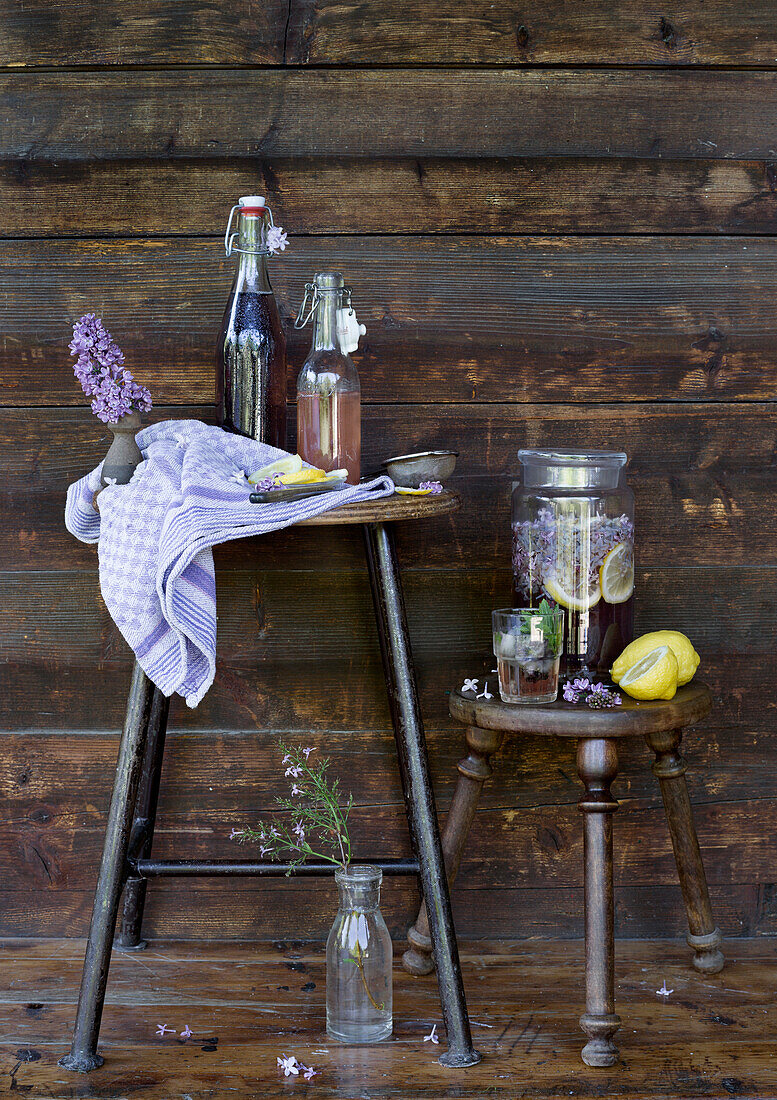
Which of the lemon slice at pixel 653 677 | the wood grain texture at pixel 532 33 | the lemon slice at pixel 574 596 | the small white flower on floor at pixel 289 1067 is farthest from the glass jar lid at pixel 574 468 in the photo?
the small white flower on floor at pixel 289 1067

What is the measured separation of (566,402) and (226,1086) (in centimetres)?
97

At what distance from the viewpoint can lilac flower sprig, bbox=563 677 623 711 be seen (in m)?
1.10

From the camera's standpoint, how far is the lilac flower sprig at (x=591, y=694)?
110 cm

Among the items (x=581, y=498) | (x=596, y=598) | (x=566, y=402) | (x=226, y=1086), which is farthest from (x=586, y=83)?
(x=226, y=1086)

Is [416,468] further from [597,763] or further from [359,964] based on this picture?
[359,964]

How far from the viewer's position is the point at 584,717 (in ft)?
3.52

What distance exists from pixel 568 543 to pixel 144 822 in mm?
680

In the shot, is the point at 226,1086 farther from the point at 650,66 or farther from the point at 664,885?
the point at 650,66

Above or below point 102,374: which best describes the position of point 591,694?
below

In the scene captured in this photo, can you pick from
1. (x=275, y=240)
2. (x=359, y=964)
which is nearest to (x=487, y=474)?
(x=275, y=240)

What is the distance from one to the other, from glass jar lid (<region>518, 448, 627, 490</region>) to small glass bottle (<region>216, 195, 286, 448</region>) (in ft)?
1.09

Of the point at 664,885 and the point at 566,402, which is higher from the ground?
the point at 566,402

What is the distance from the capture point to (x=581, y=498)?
119 centimetres

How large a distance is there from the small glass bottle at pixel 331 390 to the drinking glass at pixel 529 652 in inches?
10.2
